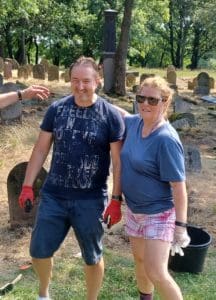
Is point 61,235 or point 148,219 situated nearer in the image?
point 148,219

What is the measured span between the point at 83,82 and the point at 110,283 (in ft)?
6.08

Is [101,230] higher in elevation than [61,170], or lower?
lower

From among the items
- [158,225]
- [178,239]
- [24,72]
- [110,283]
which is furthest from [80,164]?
[24,72]

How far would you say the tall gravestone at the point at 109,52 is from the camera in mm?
16125

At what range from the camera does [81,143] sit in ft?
10.9

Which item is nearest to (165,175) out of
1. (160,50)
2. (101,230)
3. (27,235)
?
(101,230)

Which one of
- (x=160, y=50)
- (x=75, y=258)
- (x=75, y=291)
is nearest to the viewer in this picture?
(x=75, y=291)

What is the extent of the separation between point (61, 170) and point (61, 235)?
0.43 m

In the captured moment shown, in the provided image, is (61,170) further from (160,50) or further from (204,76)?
(160,50)

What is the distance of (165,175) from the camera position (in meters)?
3.06

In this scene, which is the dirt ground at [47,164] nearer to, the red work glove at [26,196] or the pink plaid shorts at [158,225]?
the red work glove at [26,196]

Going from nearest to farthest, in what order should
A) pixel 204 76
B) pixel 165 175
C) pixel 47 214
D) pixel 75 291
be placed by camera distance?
pixel 165 175 → pixel 47 214 → pixel 75 291 → pixel 204 76

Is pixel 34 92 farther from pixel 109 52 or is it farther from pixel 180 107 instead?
pixel 109 52

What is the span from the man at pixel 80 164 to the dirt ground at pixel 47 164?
1.29 meters
